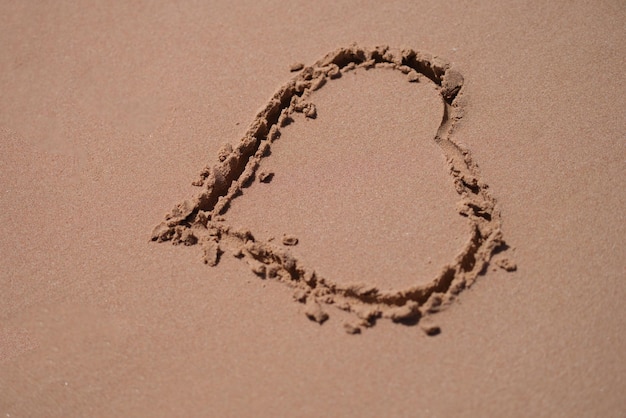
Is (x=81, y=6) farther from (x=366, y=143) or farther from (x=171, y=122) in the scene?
(x=366, y=143)

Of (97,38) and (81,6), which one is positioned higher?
(81,6)

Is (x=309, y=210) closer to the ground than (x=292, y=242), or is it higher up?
higher up

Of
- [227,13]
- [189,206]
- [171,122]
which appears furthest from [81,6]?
[189,206]

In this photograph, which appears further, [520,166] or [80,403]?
[520,166]
